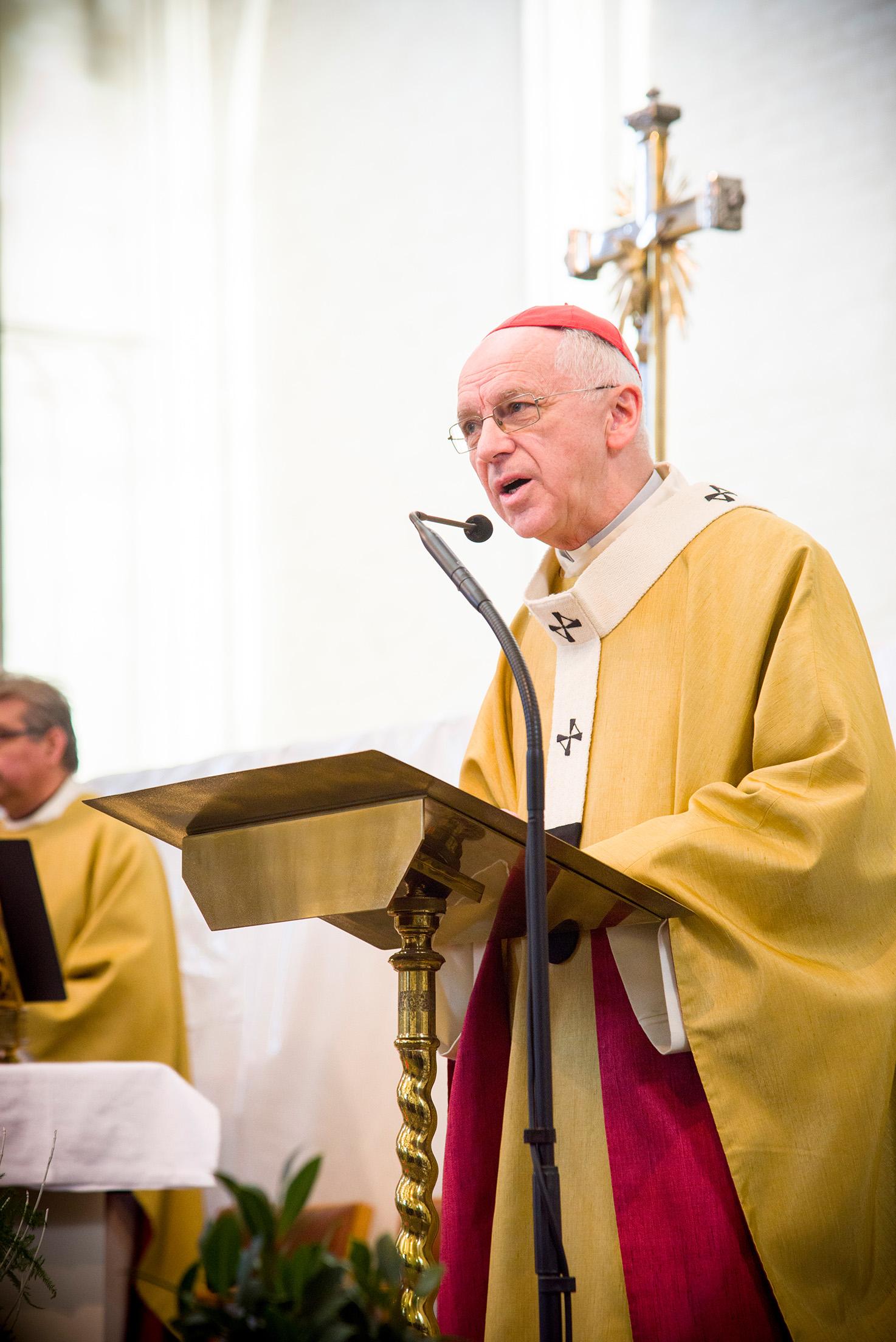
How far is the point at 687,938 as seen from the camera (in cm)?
213

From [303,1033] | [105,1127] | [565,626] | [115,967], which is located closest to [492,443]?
[565,626]

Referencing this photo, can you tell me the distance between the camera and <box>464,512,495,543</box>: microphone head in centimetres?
213

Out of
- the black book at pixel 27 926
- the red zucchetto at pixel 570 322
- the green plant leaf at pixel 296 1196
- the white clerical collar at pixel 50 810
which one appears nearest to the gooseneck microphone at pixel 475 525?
the red zucchetto at pixel 570 322

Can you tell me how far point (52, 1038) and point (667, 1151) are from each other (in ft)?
8.42

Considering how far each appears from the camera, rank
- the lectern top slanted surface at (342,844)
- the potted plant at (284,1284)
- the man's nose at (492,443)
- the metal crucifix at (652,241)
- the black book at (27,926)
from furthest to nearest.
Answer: the metal crucifix at (652,241)
the black book at (27,926)
the man's nose at (492,443)
the lectern top slanted surface at (342,844)
the potted plant at (284,1284)

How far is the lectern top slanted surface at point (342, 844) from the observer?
185cm

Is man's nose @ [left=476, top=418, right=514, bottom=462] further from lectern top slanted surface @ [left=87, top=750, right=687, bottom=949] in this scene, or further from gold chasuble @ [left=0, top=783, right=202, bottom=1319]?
gold chasuble @ [left=0, top=783, right=202, bottom=1319]

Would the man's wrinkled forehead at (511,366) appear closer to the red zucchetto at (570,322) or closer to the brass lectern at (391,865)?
the red zucchetto at (570,322)

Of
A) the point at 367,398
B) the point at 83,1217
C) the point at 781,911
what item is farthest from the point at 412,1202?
the point at 367,398

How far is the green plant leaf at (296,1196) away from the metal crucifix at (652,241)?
326cm

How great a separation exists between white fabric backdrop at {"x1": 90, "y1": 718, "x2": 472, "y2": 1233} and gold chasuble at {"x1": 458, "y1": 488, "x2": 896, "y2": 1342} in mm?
2034

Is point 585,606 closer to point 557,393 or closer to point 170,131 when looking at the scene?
point 557,393

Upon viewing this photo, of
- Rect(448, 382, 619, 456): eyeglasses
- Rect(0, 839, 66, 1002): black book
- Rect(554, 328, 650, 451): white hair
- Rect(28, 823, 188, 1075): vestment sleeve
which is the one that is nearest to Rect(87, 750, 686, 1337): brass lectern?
Rect(448, 382, 619, 456): eyeglasses

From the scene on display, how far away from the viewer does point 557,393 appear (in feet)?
8.57
